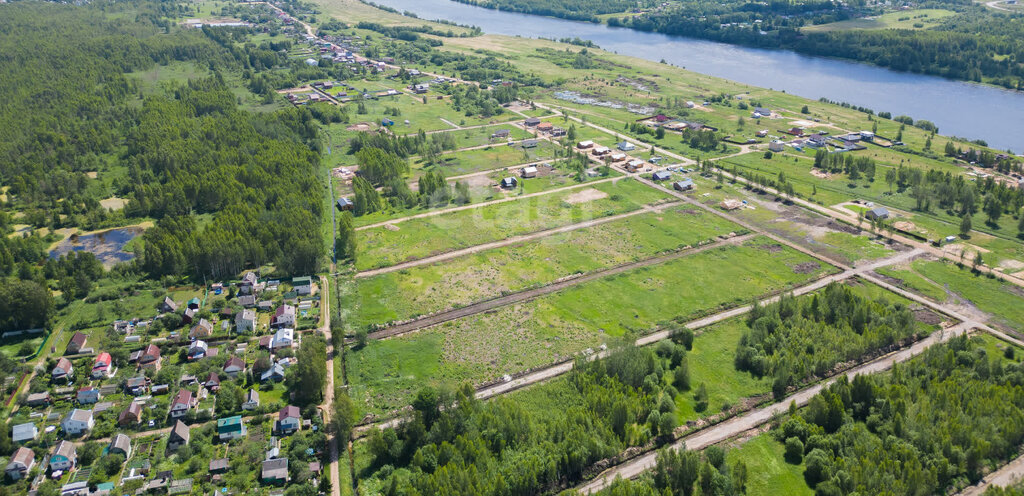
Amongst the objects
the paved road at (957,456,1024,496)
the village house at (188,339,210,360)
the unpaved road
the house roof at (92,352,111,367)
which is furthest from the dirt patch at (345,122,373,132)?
the paved road at (957,456,1024,496)

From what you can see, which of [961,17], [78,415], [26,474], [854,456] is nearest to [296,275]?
[78,415]

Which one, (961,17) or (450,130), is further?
(961,17)

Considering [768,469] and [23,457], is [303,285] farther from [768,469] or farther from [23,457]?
[768,469]

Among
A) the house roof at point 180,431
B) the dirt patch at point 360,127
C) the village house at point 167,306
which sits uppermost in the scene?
the dirt patch at point 360,127

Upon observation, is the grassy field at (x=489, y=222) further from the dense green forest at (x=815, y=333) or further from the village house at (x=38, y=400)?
the village house at (x=38, y=400)

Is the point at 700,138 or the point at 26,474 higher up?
the point at 700,138

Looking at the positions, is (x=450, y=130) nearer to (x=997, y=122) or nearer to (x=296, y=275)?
(x=296, y=275)

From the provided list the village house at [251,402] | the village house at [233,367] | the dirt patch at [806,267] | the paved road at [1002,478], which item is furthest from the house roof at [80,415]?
the dirt patch at [806,267]
